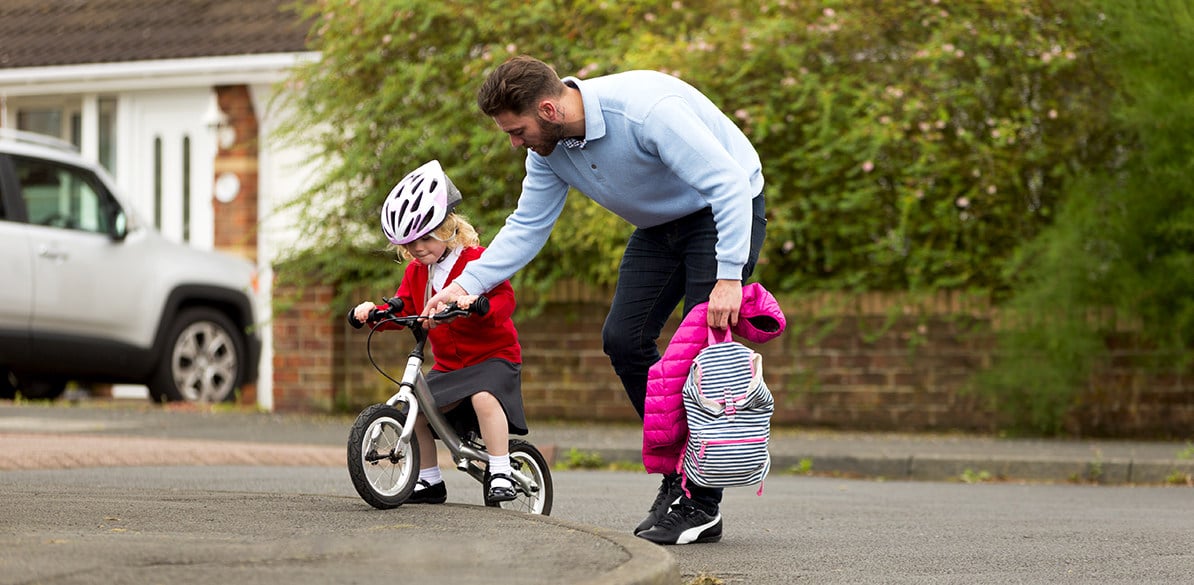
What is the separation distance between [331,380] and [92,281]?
1908 mm

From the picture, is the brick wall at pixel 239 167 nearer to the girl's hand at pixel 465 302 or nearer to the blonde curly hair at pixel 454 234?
the blonde curly hair at pixel 454 234

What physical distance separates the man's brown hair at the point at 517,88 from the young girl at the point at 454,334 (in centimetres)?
48

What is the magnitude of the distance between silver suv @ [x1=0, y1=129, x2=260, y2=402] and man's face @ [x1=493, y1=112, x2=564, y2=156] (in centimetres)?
836

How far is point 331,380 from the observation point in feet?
45.8

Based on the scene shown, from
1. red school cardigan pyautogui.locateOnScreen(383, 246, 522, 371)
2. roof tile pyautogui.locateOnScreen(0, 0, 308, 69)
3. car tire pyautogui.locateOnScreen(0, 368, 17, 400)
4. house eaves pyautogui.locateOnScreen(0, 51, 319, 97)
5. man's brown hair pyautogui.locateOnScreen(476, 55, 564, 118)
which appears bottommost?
car tire pyautogui.locateOnScreen(0, 368, 17, 400)

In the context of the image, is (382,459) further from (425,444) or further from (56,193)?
(56,193)

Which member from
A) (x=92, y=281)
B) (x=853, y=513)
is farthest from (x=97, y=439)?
(x=853, y=513)

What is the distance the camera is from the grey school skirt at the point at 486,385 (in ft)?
20.5

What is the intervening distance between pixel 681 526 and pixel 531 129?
4.68 ft

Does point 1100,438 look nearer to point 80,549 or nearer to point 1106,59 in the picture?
point 1106,59

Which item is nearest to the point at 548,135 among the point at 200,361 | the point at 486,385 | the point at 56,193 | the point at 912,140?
the point at 486,385

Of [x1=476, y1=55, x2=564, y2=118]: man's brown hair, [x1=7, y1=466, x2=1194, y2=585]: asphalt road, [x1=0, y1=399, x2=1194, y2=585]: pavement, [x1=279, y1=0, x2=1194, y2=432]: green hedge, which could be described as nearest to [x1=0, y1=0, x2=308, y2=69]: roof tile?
[x1=279, y1=0, x2=1194, y2=432]: green hedge

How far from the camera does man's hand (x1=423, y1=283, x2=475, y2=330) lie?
609cm

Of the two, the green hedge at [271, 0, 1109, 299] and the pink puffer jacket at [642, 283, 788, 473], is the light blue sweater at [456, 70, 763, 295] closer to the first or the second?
the pink puffer jacket at [642, 283, 788, 473]
